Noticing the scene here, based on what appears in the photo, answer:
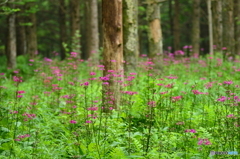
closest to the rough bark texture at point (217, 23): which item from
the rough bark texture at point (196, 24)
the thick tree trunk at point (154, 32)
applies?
the thick tree trunk at point (154, 32)

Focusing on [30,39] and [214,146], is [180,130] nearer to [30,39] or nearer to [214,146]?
[214,146]

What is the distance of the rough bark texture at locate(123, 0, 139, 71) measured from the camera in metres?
7.38

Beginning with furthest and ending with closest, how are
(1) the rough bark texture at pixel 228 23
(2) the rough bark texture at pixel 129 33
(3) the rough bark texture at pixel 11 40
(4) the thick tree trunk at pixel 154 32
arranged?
1. (1) the rough bark texture at pixel 228 23
2. (3) the rough bark texture at pixel 11 40
3. (4) the thick tree trunk at pixel 154 32
4. (2) the rough bark texture at pixel 129 33

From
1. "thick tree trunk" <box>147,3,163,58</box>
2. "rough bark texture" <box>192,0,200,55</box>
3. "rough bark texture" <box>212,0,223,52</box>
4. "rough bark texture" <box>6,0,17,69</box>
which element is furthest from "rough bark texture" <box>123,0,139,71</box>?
"rough bark texture" <box>192,0,200,55</box>

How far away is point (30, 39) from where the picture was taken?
16.2 metres

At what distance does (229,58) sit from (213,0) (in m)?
3.40

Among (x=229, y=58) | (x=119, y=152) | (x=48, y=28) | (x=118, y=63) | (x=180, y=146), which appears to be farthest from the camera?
(x=48, y=28)

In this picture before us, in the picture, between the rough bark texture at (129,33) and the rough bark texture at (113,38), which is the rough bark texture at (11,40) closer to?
the rough bark texture at (129,33)

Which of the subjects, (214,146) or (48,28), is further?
(48,28)

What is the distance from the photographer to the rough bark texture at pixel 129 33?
7383mm

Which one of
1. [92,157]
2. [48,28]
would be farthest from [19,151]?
[48,28]

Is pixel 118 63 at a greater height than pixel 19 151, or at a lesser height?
greater

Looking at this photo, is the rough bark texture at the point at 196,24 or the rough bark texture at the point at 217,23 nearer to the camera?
the rough bark texture at the point at 217,23

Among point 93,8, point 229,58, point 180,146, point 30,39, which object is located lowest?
point 180,146
